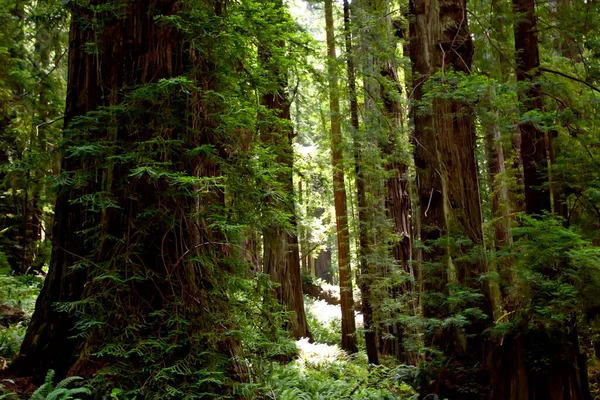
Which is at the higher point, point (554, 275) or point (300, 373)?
point (554, 275)

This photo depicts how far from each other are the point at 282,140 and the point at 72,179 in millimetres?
2392

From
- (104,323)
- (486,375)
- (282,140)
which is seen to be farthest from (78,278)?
(486,375)

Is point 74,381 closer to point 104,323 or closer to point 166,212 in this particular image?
point 104,323

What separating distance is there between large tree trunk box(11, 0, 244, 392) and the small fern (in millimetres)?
208

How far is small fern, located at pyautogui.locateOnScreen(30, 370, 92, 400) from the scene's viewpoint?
3.62m

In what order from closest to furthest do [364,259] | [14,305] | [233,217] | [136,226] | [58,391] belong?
[58,391] → [136,226] → [233,217] → [14,305] → [364,259]

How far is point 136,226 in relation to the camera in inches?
171

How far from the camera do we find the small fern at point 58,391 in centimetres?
362

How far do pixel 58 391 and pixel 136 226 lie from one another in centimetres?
146

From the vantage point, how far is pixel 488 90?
5.62 m

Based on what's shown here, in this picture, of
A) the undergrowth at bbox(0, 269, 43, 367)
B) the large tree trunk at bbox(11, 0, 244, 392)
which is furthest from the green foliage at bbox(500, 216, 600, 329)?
the undergrowth at bbox(0, 269, 43, 367)

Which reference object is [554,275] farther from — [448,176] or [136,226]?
[136,226]

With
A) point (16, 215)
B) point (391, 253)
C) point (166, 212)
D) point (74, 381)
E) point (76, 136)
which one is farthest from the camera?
point (391, 253)

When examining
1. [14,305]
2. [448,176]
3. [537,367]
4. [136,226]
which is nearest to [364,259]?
[448,176]
